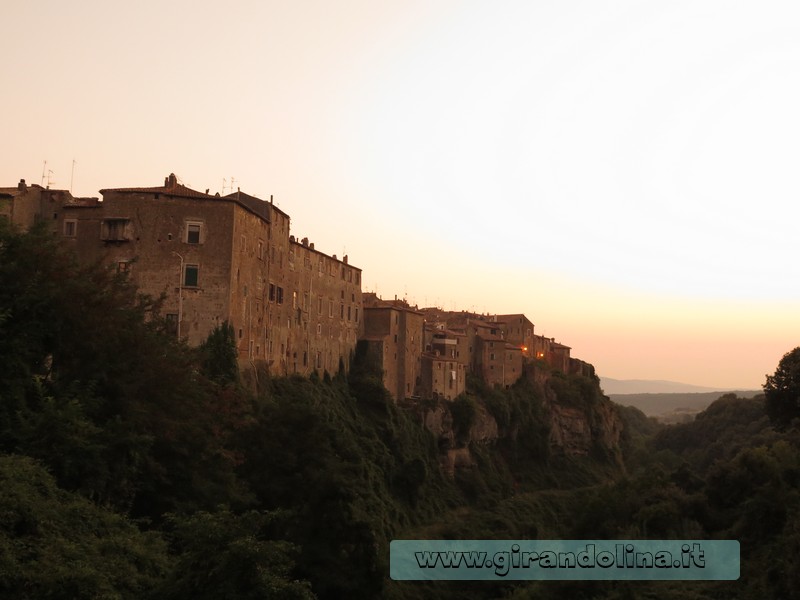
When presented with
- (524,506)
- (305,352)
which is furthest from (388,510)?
(524,506)

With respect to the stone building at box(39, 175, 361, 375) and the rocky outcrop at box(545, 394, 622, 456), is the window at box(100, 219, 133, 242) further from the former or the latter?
the rocky outcrop at box(545, 394, 622, 456)

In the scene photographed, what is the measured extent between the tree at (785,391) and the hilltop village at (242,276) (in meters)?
27.3

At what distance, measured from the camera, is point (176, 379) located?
2636 cm

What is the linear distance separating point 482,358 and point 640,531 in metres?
42.6

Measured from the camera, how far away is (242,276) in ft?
145

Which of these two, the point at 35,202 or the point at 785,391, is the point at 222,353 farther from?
the point at 785,391

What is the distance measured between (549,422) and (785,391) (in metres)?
38.4

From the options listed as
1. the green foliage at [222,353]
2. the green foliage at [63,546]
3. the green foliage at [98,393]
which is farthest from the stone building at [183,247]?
the green foliage at [63,546]

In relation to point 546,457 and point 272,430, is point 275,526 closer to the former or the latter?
point 272,430

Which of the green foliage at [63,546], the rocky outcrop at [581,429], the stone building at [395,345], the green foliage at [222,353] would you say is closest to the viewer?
the green foliage at [63,546]

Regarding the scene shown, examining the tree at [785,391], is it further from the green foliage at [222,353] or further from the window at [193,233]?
the window at [193,233]

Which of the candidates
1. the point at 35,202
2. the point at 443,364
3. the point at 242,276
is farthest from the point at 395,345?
the point at 35,202

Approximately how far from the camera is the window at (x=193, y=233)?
41719 mm

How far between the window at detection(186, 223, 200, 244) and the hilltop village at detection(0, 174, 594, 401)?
0.17 feet
